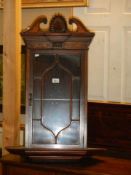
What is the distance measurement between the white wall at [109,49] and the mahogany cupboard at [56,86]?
0.97 m

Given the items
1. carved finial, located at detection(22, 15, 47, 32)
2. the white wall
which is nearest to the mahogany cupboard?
carved finial, located at detection(22, 15, 47, 32)

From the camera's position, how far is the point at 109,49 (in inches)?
118

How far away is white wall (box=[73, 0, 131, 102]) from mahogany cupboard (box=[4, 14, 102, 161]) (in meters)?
0.97

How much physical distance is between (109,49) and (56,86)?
1.06m

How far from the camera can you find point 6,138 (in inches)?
91.0

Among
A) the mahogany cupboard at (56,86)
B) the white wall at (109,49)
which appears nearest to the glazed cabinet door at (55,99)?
the mahogany cupboard at (56,86)

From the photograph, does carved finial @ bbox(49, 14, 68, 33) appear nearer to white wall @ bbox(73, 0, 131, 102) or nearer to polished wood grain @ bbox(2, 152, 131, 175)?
polished wood grain @ bbox(2, 152, 131, 175)

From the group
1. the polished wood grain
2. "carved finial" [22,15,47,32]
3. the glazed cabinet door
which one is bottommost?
the polished wood grain

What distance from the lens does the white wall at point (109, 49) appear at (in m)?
2.93

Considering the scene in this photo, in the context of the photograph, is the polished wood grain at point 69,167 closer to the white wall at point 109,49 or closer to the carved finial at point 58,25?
the carved finial at point 58,25

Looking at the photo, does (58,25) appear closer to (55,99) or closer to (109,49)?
(55,99)

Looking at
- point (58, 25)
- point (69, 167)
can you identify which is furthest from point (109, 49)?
point (69, 167)

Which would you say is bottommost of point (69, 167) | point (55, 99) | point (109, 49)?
point (69, 167)

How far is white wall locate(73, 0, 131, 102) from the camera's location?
293 centimetres
